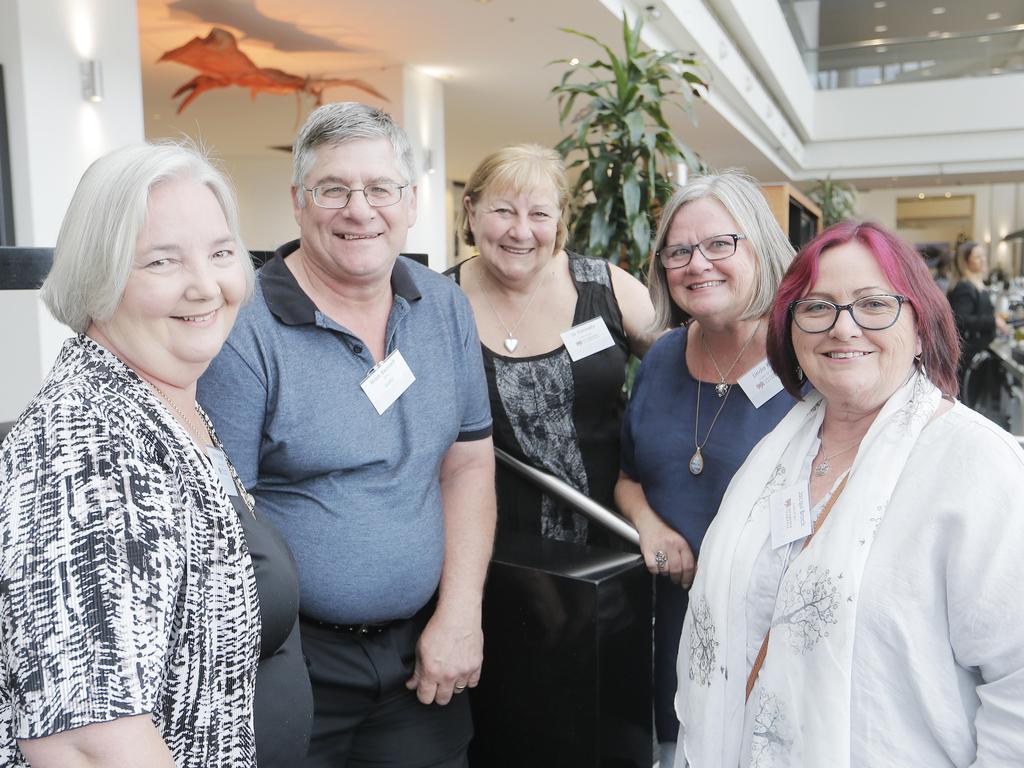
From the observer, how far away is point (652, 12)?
6.84m

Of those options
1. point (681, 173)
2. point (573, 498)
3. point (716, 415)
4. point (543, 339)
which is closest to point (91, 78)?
point (681, 173)

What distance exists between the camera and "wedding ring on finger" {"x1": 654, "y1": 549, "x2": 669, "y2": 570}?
1.73 metres

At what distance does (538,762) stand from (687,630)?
587 millimetres

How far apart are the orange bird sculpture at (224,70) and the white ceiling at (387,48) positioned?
313 mm

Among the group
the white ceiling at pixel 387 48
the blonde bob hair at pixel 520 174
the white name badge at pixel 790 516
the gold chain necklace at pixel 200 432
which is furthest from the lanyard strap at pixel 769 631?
the white ceiling at pixel 387 48

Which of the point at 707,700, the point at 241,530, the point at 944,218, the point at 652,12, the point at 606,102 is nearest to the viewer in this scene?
the point at 241,530

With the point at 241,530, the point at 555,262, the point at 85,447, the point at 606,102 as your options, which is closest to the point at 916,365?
the point at 241,530

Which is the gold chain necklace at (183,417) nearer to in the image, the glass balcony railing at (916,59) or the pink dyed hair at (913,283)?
the pink dyed hair at (913,283)

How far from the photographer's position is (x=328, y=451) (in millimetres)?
1392

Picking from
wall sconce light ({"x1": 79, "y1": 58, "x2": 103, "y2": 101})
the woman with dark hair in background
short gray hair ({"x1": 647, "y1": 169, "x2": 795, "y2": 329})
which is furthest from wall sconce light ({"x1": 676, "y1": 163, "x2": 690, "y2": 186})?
the woman with dark hair in background

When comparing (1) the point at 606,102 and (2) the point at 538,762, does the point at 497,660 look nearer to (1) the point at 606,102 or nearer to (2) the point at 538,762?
(2) the point at 538,762

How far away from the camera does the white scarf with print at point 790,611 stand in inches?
43.0

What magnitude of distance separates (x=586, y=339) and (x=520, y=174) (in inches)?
17.5

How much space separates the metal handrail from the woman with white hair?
85 cm
